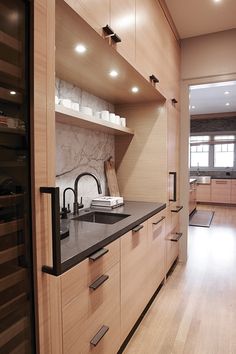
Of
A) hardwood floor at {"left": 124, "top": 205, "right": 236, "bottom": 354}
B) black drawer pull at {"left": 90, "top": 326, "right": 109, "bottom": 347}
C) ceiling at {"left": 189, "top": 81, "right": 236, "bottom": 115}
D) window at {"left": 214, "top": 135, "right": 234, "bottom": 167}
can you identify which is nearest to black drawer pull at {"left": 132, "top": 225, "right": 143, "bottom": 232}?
black drawer pull at {"left": 90, "top": 326, "right": 109, "bottom": 347}

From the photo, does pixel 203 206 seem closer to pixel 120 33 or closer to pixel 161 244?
pixel 161 244

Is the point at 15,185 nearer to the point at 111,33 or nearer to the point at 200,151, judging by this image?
the point at 111,33

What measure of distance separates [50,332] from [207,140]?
27.2ft

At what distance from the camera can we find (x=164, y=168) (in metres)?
2.64

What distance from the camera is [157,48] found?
7.55 feet

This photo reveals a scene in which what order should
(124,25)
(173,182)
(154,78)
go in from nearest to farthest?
(124,25) → (154,78) → (173,182)

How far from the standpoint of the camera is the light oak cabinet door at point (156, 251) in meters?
2.18

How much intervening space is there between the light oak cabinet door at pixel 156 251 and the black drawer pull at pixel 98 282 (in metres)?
0.82

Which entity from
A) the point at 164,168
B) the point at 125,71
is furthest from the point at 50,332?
the point at 164,168

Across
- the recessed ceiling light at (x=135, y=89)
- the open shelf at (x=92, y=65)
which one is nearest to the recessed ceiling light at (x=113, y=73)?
the open shelf at (x=92, y=65)

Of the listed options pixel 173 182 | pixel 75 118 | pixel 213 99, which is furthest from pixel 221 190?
pixel 75 118

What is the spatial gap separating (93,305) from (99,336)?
0.19 metres

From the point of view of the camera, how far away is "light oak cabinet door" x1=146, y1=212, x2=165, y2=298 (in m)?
2.18

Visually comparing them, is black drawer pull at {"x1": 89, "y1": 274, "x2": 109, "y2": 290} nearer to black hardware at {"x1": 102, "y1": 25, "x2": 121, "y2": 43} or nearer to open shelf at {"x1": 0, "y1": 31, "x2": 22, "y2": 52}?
open shelf at {"x1": 0, "y1": 31, "x2": 22, "y2": 52}
